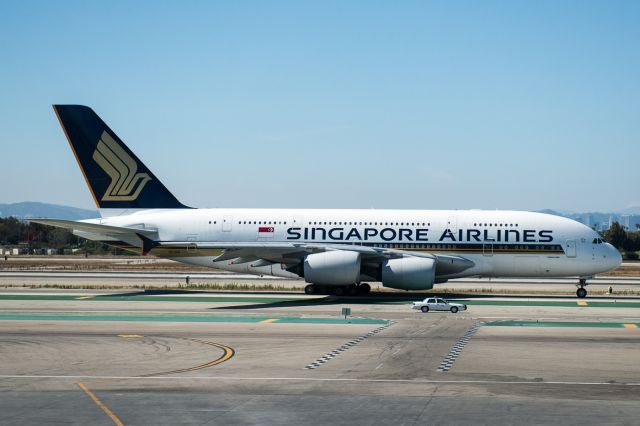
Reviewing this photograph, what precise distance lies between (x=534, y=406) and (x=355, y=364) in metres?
6.94

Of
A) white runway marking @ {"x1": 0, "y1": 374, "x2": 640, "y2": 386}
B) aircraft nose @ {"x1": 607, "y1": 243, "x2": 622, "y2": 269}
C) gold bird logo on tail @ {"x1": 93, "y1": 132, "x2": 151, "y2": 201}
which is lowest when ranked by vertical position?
white runway marking @ {"x1": 0, "y1": 374, "x2": 640, "y2": 386}

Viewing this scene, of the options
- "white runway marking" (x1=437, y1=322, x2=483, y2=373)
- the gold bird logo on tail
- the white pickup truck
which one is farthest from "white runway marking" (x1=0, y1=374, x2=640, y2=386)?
the gold bird logo on tail

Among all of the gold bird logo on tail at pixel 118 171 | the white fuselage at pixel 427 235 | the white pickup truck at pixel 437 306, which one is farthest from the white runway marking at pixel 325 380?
the gold bird logo on tail at pixel 118 171

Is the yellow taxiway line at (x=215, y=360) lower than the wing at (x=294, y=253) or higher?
lower

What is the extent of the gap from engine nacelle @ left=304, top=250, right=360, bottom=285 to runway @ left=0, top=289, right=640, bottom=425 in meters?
3.84

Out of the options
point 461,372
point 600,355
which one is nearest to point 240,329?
point 461,372

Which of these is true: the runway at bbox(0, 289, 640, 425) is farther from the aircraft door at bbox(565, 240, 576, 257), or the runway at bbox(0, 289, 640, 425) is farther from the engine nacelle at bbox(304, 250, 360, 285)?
the aircraft door at bbox(565, 240, 576, 257)

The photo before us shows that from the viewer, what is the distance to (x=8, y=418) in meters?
17.3

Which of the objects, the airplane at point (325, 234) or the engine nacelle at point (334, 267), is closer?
the engine nacelle at point (334, 267)

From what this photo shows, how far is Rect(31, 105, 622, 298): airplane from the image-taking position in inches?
1903

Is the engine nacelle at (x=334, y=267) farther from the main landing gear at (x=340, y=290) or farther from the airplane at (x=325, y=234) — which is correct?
the main landing gear at (x=340, y=290)

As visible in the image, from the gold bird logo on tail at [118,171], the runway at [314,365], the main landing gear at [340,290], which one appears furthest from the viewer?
the gold bird logo on tail at [118,171]

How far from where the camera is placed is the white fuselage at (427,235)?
49062 mm

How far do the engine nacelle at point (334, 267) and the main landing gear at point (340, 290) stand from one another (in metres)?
2.95
